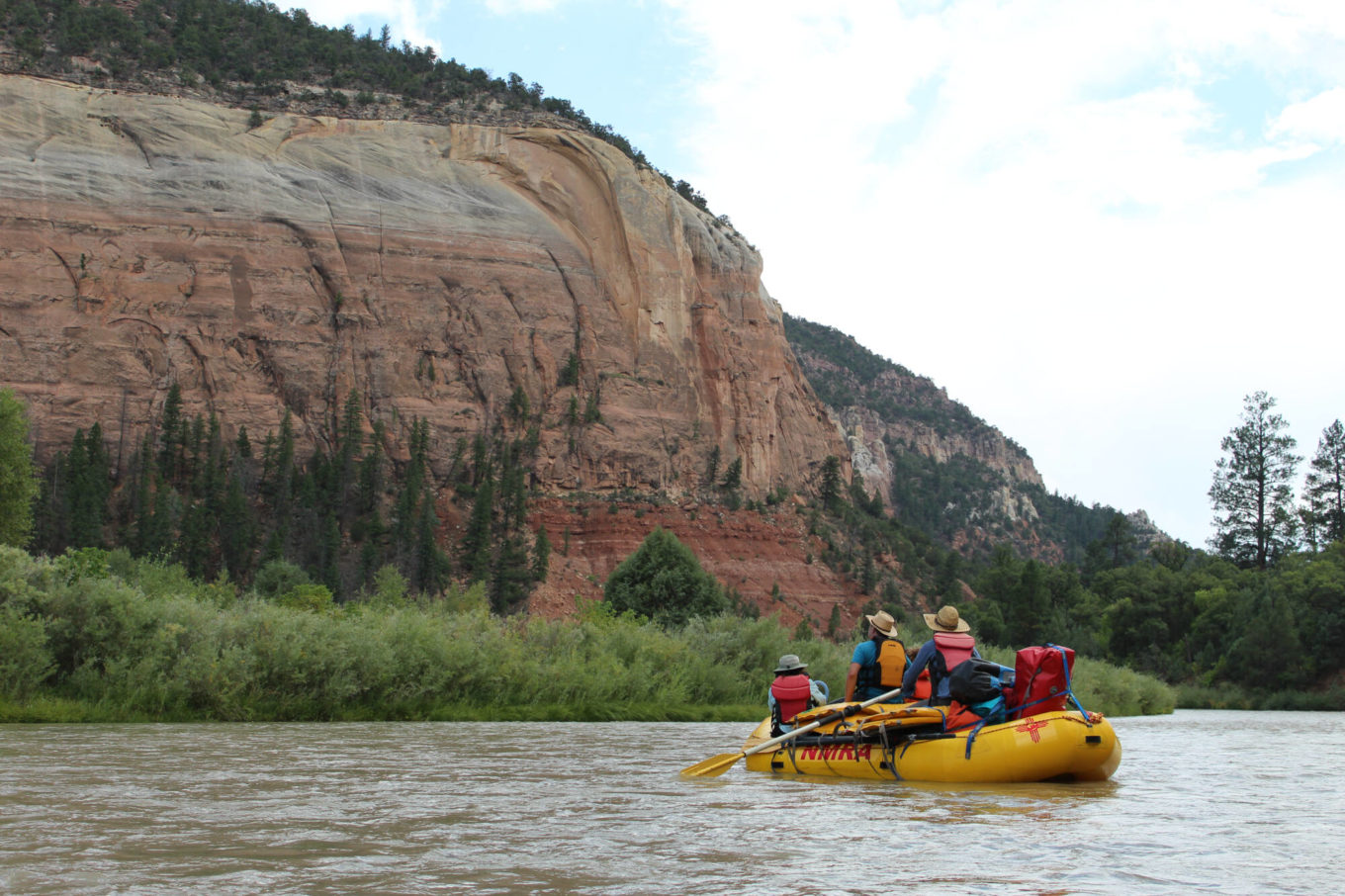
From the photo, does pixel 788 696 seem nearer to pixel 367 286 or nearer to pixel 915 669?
pixel 915 669

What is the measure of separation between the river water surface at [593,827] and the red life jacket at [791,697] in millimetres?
1036

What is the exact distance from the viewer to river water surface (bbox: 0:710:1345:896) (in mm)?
7820

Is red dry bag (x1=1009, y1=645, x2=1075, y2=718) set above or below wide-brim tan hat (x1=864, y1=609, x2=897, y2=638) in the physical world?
below

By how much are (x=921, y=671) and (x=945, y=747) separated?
117 cm

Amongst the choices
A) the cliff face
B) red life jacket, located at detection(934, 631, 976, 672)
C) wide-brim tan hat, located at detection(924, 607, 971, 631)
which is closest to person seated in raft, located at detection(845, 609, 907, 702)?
wide-brim tan hat, located at detection(924, 607, 971, 631)

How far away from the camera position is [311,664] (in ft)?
77.5

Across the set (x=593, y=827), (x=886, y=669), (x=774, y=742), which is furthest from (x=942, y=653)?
(x=593, y=827)

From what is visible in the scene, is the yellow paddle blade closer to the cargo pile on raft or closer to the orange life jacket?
the cargo pile on raft

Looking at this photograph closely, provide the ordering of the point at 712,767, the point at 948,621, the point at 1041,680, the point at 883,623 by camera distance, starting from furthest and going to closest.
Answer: the point at 883,623, the point at 712,767, the point at 948,621, the point at 1041,680

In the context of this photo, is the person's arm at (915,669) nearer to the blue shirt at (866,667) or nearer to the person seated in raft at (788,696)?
the blue shirt at (866,667)

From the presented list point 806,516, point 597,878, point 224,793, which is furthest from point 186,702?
point 806,516

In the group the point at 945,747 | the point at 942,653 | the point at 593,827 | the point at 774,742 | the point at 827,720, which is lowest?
the point at 593,827

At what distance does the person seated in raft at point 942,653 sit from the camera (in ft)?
45.4

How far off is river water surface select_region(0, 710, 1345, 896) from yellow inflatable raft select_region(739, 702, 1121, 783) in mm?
249
